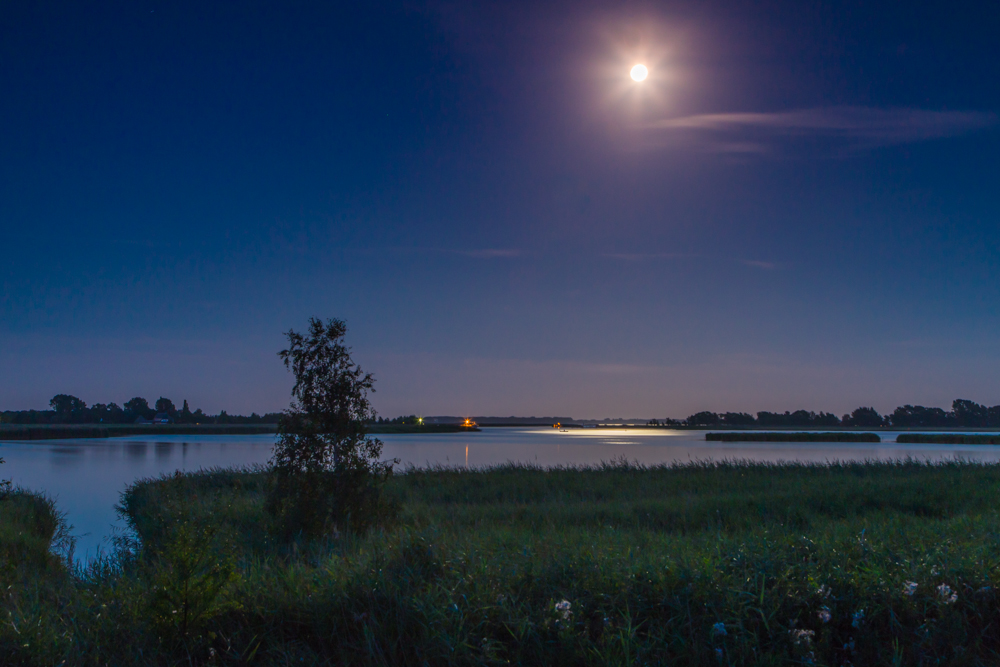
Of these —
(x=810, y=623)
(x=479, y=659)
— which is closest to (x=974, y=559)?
(x=810, y=623)

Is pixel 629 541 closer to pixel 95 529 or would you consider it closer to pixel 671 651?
pixel 671 651

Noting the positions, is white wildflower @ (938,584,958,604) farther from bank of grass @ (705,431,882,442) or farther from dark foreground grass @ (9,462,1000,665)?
bank of grass @ (705,431,882,442)

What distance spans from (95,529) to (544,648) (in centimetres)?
1863

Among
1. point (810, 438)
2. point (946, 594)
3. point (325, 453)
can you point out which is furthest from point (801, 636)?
point (810, 438)

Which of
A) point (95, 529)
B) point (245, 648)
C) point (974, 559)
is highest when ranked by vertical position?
point (974, 559)

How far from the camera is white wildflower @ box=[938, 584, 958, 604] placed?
5031mm

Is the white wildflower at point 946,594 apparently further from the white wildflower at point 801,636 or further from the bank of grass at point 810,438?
the bank of grass at point 810,438

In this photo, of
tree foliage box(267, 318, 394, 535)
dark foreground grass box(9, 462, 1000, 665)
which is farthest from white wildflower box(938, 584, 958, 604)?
tree foliage box(267, 318, 394, 535)

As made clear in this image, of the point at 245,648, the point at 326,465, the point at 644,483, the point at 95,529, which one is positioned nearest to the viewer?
the point at 245,648

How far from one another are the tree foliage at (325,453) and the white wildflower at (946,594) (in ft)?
26.8

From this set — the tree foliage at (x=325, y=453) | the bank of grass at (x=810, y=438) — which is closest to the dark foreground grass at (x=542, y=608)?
the tree foliage at (x=325, y=453)

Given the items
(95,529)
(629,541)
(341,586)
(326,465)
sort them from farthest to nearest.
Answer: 1. (95,529)
2. (326,465)
3. (629,541)
4. (341,586)

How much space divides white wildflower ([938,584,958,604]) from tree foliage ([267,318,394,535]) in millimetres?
8155

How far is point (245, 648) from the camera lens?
5008 mm
